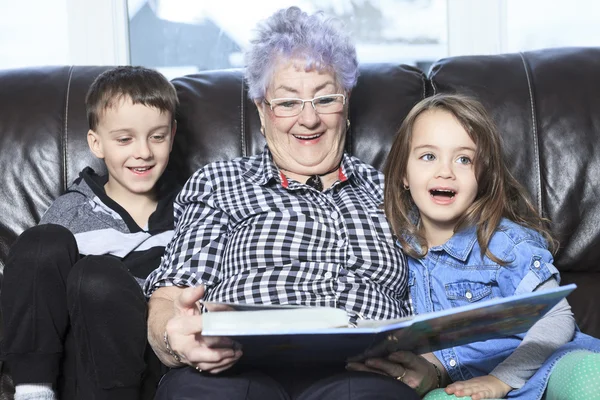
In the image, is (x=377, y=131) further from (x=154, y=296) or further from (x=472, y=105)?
(x=154, y=296)

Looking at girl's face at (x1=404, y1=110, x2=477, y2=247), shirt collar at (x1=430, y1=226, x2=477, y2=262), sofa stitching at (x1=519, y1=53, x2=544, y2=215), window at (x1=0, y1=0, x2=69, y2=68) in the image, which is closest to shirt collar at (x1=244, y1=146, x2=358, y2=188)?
girl's face at (x1=404, y1=110, x2=477, y2=247)

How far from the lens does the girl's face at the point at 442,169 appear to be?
1.80 m

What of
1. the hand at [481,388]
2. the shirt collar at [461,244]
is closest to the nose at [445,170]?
the shirt collar at [461,244]

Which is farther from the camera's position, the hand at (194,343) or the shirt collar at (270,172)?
the shirt collar at (270,172)

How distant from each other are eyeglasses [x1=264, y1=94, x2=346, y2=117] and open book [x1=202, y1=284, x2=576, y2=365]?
0.78 metres

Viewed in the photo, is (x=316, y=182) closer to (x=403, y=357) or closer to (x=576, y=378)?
(x=403, y=357)

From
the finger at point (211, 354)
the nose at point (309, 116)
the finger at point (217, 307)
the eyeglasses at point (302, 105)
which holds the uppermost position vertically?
the eyeglasses at point (302, 105)

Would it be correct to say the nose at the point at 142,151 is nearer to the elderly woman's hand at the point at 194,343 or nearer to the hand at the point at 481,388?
the elderly woman's hand at the point at 194,343

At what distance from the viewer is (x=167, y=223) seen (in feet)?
6.99

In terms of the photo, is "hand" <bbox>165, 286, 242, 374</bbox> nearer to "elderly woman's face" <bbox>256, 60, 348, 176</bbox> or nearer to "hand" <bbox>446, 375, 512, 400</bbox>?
"hand" <bbox>446, 375, 512, 400</bbox>

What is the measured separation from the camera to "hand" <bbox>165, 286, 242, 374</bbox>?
1425mm

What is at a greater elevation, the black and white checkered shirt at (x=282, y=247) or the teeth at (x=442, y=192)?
the teeth at (x=442, y=192)

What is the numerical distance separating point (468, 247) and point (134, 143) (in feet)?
2.95

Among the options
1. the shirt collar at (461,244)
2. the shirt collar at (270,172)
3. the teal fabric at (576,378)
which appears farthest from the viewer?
the shirt collar at (270,172)
